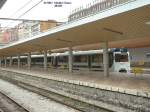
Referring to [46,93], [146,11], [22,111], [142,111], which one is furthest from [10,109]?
[146,11]

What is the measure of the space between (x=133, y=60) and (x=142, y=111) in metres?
26.4

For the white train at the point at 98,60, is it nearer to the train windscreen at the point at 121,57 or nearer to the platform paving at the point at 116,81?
the train windscreen at the point at 121,57

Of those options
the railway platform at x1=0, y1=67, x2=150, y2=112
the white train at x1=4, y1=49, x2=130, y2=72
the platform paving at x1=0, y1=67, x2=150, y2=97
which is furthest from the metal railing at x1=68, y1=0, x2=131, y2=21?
the white train at x1=4, y1=49, x2=130, y2=72

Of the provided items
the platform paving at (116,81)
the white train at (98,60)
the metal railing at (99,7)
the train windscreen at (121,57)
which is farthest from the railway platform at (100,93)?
the train windscreen at (121,57)

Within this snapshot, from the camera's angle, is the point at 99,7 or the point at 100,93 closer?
the point at 100,93

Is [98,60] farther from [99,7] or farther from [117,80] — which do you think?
[99,7]

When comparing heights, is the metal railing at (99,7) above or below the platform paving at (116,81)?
above

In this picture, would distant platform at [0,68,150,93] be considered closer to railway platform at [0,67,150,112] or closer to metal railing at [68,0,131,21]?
Answer: railway platform at [0,67,150,112]

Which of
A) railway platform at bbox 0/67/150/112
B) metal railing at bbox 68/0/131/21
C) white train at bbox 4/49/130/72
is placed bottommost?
railway platform at bbox 0/67/150/112

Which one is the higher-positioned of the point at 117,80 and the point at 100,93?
the point at 117,80

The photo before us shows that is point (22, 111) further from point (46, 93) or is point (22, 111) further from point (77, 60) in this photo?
point (77, 60)

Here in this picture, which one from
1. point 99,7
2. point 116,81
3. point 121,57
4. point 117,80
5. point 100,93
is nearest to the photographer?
point 100,93

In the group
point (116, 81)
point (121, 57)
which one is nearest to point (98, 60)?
point (121, 57)

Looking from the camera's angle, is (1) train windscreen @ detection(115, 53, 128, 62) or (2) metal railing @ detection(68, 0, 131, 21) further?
(1) train windscreen @ detection(115, 53, 128, 62)
